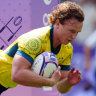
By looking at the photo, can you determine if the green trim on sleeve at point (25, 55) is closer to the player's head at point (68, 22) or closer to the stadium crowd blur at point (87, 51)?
the player's head at point (68, 22)

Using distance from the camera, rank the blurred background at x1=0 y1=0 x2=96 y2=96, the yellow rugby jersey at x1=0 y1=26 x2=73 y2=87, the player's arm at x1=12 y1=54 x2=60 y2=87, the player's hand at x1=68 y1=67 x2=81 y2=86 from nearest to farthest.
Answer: the player's arm at x1=12 y1=54 x2=60 y2=87 < the yellow rugby jersey at x1=0 y1=26 x2=73 y2=87 < the player's hand at x1=68 y1=67 x2=81 y2=86 < the blurred background at x1=0 y1=0 x2=96 y2=96

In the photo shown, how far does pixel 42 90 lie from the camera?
415 centimetres

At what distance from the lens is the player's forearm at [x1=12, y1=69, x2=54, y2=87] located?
2795mm

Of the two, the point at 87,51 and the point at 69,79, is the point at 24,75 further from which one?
the point at 87,51

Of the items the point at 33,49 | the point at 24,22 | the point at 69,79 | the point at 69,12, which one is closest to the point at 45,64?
the point at 33,49

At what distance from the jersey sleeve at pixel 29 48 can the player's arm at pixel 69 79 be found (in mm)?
454

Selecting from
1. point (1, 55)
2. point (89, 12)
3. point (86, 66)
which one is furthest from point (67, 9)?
point (1, 55)

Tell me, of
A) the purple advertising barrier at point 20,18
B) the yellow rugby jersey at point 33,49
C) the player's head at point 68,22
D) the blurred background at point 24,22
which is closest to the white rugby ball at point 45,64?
the yellow rugby jersey at point 33,49

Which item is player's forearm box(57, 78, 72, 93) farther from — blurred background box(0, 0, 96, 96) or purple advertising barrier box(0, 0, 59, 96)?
purple advertising barrier box(0, 0, 59, 96)

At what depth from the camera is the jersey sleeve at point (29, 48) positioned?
9.42ft

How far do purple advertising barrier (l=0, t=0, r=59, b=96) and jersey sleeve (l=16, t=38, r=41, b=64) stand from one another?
110 cm

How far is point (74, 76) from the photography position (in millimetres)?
3176

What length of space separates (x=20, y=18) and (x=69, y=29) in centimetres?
118

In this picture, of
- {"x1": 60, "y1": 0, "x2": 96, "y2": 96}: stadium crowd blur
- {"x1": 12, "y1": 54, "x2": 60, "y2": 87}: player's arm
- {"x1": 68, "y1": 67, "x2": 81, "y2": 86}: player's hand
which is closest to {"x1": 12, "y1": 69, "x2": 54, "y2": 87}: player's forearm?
{"x1": 12, "y1": 54, "x2": 60, "y2": 87}: player's arm
